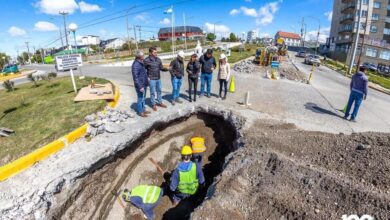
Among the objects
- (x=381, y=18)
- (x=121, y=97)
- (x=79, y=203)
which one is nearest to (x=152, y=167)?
(x=79, y=203)

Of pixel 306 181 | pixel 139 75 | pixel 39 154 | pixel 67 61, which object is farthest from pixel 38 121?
pixel 306 181

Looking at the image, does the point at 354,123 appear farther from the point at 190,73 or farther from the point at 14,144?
the point at 14,144

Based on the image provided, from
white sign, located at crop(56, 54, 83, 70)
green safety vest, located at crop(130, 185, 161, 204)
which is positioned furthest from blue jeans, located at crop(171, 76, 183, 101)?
white sign, located at crop(56, 54, 83, 70)

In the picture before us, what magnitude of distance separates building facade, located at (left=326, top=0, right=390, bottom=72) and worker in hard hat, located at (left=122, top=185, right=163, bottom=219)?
47928mm

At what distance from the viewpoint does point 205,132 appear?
25.1 feet

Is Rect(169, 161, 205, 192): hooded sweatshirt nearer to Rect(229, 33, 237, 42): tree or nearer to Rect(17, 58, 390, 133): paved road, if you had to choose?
Rect(17, 58, 390, 133): paved road

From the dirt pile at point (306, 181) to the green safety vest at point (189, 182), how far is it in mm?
710

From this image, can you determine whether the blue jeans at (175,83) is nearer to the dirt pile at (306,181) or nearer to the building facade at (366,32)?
the dirt pile at (306,181)

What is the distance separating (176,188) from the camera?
206 inches

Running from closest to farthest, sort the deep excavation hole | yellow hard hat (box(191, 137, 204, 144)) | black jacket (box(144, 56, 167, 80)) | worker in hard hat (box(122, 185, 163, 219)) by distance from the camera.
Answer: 1. the deep excavation hole
2. worker in hard hat (box(122, 185, 163, 219))
3. black jacket (box(144, 56, 167, 80))
4. yellow hard hat (box(191, 137, 204, 144))

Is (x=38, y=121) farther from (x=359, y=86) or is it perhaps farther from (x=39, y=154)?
(x=359, y=86)

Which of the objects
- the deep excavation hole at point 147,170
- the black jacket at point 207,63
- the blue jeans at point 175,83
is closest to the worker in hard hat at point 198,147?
the deep excavation hole at point 147,170

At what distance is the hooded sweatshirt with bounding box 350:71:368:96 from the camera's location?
697 centimetres

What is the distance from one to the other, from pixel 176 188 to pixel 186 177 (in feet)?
A: 1.49
